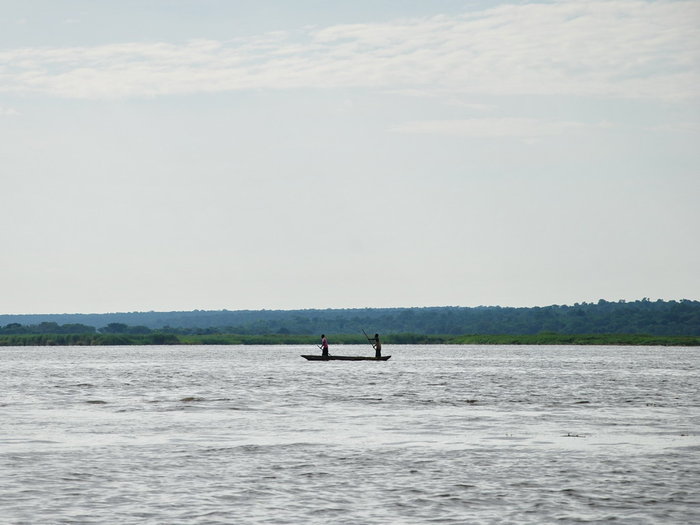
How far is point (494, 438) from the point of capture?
1421 inches

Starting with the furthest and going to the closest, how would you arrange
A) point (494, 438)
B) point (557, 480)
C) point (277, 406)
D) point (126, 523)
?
1. point (277, 406)
2. point (494, 438)
3. point (557, 480)
4. point (126, 523)

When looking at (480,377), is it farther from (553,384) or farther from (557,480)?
(557,480)

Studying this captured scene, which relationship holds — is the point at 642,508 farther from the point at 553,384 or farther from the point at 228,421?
the point at 553,384

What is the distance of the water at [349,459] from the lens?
74.5ft

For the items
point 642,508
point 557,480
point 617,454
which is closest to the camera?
point 642,508

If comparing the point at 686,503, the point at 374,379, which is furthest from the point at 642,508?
the point at 374,379

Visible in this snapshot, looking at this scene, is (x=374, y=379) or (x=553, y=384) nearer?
(x=553, y=384)

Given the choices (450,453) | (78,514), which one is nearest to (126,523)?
(78,514)

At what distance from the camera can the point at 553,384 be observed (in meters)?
73.9

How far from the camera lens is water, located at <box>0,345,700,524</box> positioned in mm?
22709

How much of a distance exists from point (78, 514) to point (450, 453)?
42.6 feet

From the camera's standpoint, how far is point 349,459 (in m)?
30.6

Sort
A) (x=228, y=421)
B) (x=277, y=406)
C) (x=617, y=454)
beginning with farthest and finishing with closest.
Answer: (x=277, y=406) < (x=228, y=421) < (x=617, y=454)

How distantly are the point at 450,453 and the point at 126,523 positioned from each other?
42.6ft
